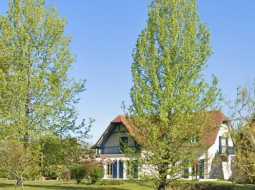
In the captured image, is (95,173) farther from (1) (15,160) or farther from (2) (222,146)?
(1) (15,160)

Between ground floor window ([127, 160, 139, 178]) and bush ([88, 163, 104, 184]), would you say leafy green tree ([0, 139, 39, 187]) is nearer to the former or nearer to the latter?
ground floor window ([127, 160, 139, 178])

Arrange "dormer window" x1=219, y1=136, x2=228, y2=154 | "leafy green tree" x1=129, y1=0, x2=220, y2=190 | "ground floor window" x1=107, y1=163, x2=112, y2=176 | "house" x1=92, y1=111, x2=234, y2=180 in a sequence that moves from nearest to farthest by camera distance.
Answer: "leafy green tree" x1=129, y1=0, x2=220, y2=190 → "house" x1=92, y1=111, x2=234, y2=180 → "dormer window" x1=219, y1=136, x2=228, y2=154 → "ground floor window" x1=107, y1=163, x2=112, y2=176

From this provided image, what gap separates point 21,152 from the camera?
28.0 metres

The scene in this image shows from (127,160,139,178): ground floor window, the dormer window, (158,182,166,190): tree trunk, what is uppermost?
the dormer window

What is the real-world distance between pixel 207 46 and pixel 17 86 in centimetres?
1374

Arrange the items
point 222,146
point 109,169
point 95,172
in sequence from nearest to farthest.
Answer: point 95,172, point 222,146, point 109,169

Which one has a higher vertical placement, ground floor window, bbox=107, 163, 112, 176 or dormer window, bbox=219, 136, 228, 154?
dormer window, bbox=219, 136, 228, 154

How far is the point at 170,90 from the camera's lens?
87.9 ft

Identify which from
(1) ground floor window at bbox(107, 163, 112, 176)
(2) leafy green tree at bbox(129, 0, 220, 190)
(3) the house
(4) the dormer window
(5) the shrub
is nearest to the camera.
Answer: (2) leafy green tree at bbox(129, 0, 220, 190)

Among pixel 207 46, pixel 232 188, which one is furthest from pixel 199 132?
pixel 232 188

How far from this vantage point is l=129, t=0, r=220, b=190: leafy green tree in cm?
2678

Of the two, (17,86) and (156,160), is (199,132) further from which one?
(17,86)

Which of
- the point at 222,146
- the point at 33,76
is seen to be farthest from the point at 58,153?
the point at 222,146

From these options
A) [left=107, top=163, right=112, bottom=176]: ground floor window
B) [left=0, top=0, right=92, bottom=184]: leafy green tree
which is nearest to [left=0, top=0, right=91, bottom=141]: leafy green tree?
[left=0, top=0, right=92, bottom=184]: leafy green tree
